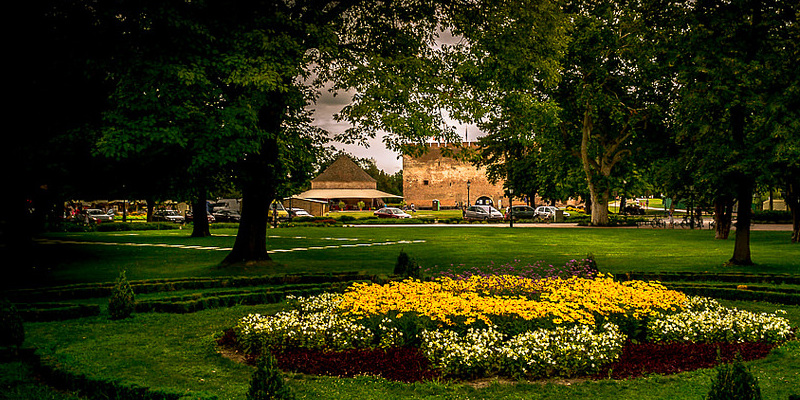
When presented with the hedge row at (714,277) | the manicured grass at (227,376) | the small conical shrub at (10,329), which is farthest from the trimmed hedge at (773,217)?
the small conical shrub at (10,329)

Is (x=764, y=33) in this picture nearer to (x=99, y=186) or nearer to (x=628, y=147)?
(x=99, y=186)

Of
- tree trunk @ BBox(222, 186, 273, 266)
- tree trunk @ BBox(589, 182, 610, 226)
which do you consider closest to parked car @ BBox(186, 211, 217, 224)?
tree trunk @ BBox(589, 182, 610, 226)

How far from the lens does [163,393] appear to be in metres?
6.27

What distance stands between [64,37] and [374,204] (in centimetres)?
8234

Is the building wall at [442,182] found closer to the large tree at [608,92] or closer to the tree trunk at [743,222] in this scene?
the large tree at [608,92]

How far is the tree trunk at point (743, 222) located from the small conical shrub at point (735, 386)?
1620 cm

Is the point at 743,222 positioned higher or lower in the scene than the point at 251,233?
higher

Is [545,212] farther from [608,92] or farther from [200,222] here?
[200,222]

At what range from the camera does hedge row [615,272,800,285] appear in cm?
1549

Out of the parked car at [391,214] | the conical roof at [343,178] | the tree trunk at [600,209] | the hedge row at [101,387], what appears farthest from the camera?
the conical roof at [343,178]

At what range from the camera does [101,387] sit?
22.2 feet

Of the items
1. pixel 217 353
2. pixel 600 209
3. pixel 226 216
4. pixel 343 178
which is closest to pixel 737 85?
pixel 217 353

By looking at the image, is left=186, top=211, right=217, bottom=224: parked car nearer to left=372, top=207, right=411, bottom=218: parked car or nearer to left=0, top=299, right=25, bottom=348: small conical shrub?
left=372, top=207, right=411, bottom=218: parked car

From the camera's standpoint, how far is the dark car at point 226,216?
5856 centimetres
